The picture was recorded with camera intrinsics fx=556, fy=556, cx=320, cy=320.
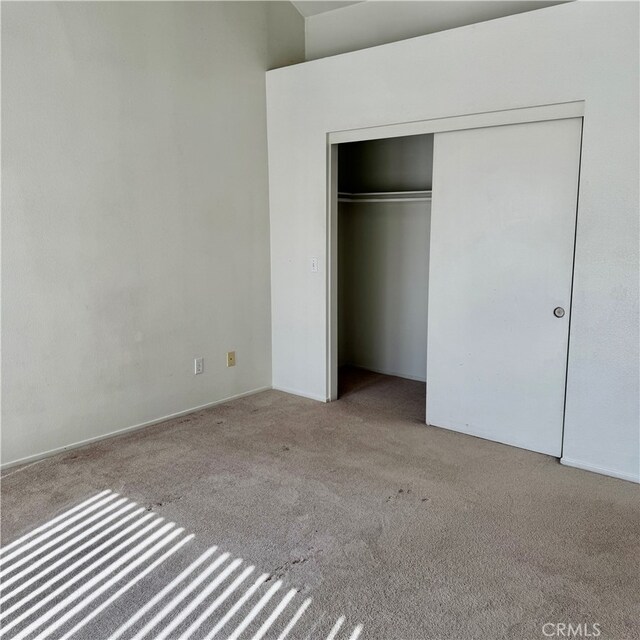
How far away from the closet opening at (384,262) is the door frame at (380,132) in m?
0.48

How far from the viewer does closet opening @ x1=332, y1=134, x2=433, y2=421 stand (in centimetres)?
489

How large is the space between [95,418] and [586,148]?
3.34 m

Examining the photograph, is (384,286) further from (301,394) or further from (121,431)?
(121,431)

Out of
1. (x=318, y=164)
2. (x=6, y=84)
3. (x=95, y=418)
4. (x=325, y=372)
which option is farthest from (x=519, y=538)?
(x=6, y=84)

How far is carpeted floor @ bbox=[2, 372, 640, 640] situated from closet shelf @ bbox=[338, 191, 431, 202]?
1.92 m

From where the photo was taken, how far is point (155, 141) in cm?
372

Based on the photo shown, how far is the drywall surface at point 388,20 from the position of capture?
3873 mm

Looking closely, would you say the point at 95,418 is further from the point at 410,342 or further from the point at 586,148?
the point at 586,148

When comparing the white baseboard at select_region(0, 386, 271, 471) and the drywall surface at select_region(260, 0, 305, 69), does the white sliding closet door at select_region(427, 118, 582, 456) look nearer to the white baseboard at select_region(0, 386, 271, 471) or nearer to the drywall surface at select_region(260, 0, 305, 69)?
the white baseboard at select_region(0, 386, 271, 471)

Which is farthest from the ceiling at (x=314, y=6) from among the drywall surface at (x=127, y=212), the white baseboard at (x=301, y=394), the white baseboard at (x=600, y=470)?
the white baseboard at (x=600, y=470)

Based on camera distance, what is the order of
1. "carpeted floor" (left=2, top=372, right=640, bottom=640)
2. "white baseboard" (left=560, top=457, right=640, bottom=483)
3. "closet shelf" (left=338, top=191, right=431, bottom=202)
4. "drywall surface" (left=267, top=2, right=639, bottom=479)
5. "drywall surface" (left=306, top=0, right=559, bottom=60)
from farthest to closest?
"closet shelf" (left=338, top=191, right=431, bottom=202) → "drywall surface" (left=306, top=0, right=559, bottom=60) → "white baseboard" (left=560, top=457, right=640, bottom=483) → "drywall surface" (left=267, top=2, right=639, bottom=479) → "carpeted floor" (left=2, top=372, right=640, bottom=640)

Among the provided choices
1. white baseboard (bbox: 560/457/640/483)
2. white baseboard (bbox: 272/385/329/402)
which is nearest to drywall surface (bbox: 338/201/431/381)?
white baseboard (bbox: 272/385/329/402)

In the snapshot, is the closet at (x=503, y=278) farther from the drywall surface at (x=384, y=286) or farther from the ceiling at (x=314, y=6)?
the ceiling at (x=314, y=6)

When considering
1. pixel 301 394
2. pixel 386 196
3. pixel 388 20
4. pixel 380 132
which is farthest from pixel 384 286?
pixel 388 20
